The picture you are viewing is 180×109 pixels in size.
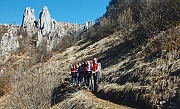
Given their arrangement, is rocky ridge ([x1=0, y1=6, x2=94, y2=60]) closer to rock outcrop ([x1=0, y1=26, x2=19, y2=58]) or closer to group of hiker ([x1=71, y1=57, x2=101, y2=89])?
rock outcrop ([x1=0, y1=26, x2=19, y2=58])

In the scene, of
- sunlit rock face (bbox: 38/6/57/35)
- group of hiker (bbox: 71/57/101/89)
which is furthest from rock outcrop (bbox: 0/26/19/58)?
group of hiker (bbox: 71/57/101/89)

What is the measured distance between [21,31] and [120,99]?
118 metres

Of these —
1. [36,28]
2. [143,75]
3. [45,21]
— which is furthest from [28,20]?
[143,75]

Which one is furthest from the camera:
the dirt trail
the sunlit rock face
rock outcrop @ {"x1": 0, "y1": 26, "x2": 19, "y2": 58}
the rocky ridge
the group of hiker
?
the sunlit rock face

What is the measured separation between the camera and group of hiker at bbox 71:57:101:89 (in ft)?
62.0

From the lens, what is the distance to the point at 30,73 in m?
17.7

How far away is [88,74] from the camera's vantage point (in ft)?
63.9

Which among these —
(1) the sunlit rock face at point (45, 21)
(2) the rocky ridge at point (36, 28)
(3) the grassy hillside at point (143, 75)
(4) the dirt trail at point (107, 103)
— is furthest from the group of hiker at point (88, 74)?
(1) the sunlit rock face at point (45, 21)

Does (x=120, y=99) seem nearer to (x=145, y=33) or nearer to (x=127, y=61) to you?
(x=127, y=61)

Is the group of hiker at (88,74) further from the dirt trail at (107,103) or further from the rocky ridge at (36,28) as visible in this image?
the rocky ridge at (36,28)

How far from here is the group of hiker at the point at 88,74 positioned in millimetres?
18891

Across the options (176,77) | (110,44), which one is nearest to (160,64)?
(176,77)

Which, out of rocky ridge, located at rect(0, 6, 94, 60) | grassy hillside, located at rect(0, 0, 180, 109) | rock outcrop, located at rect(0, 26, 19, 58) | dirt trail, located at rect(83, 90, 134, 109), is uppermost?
rocky ridge, located at rect(0, 6, 94, 60)

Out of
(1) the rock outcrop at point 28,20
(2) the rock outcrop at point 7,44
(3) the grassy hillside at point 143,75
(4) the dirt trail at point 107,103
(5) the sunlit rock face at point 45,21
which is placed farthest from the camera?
(5) the sunlit rock face at point 45,21
